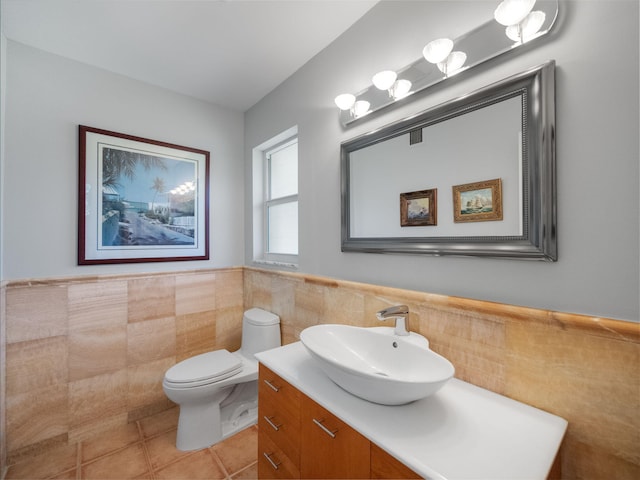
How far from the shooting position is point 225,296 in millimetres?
2445

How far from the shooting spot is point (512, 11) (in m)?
0.90

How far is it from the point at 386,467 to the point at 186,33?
7.25 ft

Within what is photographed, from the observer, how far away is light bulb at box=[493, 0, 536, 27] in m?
0.88

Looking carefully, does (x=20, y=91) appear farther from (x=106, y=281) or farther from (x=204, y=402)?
(x=204, y=402)

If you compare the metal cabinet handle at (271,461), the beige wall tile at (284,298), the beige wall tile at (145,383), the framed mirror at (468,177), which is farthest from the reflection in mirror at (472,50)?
the beige wall tile at (145,383)

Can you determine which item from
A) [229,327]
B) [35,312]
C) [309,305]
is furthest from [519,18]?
[35,312]

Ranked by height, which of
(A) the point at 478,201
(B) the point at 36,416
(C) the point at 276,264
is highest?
(A) the point at 478,201

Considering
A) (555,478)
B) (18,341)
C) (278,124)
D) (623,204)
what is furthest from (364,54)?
(18,341)

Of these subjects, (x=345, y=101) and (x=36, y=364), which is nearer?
(x=345, y=101)

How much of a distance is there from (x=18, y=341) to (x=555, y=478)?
259 cm

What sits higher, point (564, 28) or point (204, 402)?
point (564, 28)

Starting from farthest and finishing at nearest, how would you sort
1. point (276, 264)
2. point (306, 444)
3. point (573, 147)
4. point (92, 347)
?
1. point (276, 264)
2. point (92, 347)
3. point (306, 444)
4. point (573, 147)

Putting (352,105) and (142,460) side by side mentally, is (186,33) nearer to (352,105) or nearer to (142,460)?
(352,105)

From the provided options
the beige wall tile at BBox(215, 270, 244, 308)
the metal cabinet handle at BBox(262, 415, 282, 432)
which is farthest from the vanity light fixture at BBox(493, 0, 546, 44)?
the beige wall tile at BBox(215, 270, 244, 308)
